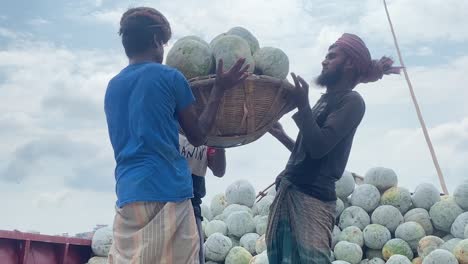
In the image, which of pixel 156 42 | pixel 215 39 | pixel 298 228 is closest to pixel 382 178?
pixel 298 228

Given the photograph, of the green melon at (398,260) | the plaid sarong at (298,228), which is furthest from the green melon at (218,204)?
the plaid sarong at (298,228)

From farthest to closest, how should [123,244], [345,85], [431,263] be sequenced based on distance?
[431,263] < [345,85] < [123,244]

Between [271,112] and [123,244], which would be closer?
[123,244]

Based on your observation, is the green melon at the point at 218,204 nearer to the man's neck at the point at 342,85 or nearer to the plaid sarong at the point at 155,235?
the man's neck at the point at 342,85

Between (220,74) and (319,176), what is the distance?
85 cm

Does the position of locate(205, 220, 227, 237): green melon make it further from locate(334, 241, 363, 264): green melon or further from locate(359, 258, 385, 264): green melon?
locate(359, 258, 385, 264): green melon

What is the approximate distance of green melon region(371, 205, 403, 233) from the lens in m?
7.21

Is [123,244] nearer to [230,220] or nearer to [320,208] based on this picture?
[320,208]

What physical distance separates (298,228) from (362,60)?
1022mm

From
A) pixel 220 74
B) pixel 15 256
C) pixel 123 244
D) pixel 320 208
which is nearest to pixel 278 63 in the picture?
pixel 220 74

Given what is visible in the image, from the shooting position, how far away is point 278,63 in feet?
12.0

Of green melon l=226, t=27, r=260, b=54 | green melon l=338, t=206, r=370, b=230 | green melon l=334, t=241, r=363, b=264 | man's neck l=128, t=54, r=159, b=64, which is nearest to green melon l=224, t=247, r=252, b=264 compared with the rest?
green melon l=334, t=241, r=363, b=264

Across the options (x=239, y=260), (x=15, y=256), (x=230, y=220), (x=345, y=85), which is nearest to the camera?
(x=345, y=85)

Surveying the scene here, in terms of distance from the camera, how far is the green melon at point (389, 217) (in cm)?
721
